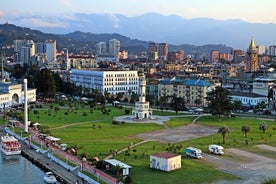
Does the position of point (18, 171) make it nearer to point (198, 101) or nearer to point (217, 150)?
point (217, 150)

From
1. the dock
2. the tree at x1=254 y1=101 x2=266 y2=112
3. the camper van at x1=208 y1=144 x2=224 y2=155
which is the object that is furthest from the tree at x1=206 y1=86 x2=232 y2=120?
the dock

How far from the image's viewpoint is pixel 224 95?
51688 millimetres

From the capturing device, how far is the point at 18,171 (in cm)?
2945

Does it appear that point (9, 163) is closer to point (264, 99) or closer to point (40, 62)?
point (264, 99)

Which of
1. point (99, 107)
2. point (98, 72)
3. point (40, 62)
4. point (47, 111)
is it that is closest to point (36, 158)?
point (47, 111)

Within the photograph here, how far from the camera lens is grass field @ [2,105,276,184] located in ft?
87.9

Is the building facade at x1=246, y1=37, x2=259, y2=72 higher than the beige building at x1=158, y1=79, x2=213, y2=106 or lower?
higher

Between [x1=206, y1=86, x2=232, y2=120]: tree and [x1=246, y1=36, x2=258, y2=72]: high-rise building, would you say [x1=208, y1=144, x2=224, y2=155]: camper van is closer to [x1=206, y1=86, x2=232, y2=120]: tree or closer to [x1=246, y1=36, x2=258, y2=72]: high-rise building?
[x1=206, y1=86, x2=232, y2=120]: tree

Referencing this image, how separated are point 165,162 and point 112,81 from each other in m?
53.7

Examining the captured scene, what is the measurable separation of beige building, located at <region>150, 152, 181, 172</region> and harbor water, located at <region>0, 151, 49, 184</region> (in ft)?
22.4

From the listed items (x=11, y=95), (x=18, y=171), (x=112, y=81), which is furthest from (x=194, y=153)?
(x=112, y=81)

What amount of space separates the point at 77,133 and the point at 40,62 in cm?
10577

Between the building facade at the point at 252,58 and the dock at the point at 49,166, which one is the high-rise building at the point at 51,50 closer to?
the building facade at the point at 252,58

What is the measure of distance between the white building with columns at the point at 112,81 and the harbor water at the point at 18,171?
4607 centimetres
